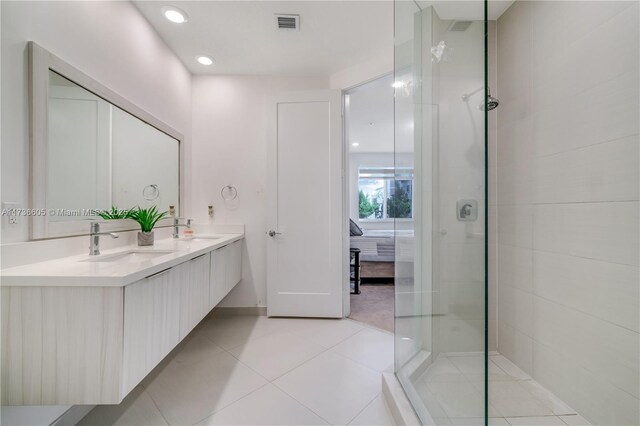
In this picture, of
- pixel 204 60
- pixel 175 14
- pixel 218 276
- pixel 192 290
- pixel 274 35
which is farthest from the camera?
pixel 204 60

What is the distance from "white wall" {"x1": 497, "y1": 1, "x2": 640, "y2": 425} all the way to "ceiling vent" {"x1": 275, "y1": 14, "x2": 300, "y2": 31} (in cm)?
155

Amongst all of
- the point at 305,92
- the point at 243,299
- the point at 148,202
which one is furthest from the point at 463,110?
the point at 243,299

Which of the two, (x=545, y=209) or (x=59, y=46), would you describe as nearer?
(x=59, y=46)

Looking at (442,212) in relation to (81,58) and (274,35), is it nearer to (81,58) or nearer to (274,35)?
(274,35)

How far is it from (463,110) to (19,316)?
71.6 inches

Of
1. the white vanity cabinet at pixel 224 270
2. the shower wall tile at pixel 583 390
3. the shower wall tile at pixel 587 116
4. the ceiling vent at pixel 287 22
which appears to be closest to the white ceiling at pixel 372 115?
the ceiling vent at pixel 287 22

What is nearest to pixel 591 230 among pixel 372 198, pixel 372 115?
pixel 372 115

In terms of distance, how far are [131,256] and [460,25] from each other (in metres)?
2.08

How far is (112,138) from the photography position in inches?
60.8

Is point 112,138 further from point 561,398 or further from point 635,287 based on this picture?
point 561,398

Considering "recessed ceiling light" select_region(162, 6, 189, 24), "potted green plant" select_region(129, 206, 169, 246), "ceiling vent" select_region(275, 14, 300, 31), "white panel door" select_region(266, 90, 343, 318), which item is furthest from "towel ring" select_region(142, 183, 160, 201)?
"ceiling vent" select_region(275, 14, 300, 31)

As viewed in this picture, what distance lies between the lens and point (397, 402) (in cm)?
124

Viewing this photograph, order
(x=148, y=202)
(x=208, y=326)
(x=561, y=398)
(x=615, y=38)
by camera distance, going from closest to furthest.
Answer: (x=615, y=38) → (x=561, y=398) → (x=148, y=202) → (x=208, y=326)

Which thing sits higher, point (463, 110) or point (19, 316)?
point (463, 110)
